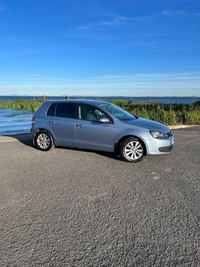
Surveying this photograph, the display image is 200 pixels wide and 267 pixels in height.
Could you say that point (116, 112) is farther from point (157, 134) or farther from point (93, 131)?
point (157, 134)

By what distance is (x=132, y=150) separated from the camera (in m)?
6.29

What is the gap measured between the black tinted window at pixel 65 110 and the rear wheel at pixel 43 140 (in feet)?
2.46

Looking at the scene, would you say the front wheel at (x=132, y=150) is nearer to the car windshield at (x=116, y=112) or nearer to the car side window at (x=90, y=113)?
the car windshield at (x=116, y=112)

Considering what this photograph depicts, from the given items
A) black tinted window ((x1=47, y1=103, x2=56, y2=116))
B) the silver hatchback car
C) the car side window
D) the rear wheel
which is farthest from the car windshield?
the rear wheel

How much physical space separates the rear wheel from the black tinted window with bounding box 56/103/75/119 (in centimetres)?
75

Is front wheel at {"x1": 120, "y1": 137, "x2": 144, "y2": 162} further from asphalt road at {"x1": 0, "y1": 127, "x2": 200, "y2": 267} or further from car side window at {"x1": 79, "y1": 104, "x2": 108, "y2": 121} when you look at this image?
car side window at {"x1": 79, "y1": 104, "x2": 108, "y2": 121}

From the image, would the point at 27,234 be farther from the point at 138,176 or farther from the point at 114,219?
the point at 138,176

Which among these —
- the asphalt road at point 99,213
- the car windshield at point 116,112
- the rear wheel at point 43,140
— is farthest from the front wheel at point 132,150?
the rear wheel at point 43,140

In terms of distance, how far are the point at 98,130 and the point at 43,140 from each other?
201 centimetres

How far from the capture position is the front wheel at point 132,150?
627cm

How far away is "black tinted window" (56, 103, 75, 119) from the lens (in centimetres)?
718

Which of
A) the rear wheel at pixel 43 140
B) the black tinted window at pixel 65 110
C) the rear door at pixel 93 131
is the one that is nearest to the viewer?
the rear door at pixel 93 131

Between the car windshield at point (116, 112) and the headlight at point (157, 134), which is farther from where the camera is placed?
the car windshield at point (116, 112)

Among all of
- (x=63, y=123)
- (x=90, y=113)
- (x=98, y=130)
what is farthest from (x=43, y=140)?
(x=98, y=130)
